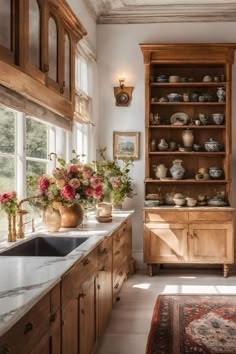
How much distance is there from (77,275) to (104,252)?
110 cm

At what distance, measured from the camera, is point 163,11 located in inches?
254

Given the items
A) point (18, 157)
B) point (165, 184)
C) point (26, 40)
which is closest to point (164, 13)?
point (165, 184)

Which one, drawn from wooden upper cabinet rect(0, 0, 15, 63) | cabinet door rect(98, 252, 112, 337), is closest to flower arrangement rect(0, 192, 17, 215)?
cabinet door rect(98, 252, 112, 337)

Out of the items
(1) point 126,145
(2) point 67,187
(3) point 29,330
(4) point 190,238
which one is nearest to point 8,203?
(2) point 67,187

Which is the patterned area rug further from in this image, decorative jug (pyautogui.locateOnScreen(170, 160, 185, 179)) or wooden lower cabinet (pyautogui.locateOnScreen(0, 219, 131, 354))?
decorative jug (pyautogui.locateOnScreen(170, 160, 185, 179))

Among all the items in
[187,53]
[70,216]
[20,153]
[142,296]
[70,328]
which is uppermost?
[187,53]

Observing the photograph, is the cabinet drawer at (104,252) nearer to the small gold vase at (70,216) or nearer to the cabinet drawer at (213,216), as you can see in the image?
the small gold vase at (70,216)

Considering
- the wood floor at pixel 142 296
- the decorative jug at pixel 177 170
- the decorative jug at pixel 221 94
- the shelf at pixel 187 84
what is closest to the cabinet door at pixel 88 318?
the wood floor at pixel 142 296

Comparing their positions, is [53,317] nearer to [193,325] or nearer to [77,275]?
[77,275]

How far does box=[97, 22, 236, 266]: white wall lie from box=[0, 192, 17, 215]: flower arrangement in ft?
11.6

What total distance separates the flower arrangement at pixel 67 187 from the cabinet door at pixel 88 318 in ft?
2.48

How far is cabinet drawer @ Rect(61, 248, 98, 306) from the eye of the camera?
2279 millimetres

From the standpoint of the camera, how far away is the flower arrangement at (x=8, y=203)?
3.12 metres

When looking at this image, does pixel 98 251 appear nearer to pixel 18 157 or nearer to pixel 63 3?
pixel 18 157
